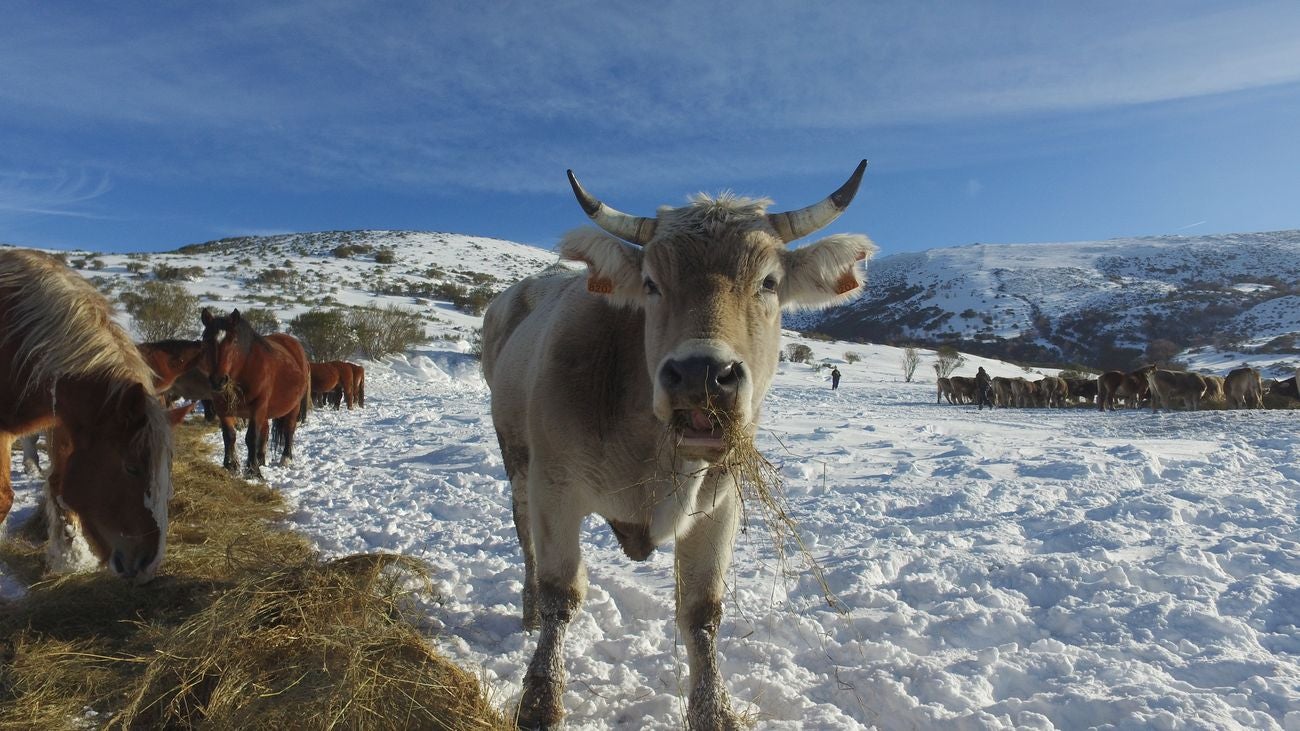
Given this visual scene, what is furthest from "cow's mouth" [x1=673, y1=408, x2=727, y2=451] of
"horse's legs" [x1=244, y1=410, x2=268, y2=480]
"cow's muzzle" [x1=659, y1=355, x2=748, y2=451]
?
"horse's legs" [x1=244, y1=410, x2=268, y2=480]

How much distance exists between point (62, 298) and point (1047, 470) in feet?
32.7

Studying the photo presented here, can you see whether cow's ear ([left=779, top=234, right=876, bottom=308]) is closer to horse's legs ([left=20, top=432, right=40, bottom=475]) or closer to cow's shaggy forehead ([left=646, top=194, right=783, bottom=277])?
cow's shaggy forehead ([left=646, top=194, right=783, bottom=277])

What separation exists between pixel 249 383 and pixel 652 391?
316 inches

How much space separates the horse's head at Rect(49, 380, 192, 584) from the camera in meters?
3.47

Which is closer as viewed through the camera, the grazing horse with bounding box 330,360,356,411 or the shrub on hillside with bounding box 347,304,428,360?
the grazing horse with bounding box 330,360,356,411

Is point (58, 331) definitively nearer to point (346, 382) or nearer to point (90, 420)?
point (90, 420)

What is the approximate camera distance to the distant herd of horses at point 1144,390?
22094mm

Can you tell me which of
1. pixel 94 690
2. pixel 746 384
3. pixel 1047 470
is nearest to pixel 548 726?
pixel 746 384

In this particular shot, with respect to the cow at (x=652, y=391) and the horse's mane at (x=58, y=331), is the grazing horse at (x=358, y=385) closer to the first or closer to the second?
the horse's mane at (x=58, y=331)

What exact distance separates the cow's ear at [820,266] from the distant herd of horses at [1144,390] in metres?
25.6

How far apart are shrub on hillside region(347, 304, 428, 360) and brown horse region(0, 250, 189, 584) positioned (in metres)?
24.9

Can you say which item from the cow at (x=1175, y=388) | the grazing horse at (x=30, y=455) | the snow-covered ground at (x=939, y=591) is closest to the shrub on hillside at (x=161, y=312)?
the grazing horse at (x=30, y=455)

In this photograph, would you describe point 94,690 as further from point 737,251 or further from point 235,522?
point 737,251

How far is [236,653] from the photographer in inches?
113
